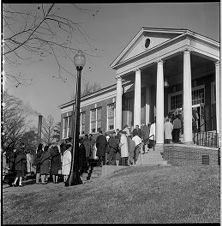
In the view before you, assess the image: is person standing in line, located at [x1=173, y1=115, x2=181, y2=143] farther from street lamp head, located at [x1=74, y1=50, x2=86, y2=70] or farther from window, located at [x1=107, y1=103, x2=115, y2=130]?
street lamp head, located at [x1=74, y1=50, x2=86, y2=70]

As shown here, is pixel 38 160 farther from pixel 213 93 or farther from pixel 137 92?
pixel 213 93

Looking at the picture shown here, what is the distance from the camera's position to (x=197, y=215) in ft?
19.9

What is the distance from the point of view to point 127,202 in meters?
6.96

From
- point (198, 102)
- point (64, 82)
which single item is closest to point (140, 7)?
point (64, 82)

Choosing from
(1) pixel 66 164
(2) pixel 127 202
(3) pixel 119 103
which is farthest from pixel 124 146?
(3) pixel 119 103

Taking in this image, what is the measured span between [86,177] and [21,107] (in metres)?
4.89

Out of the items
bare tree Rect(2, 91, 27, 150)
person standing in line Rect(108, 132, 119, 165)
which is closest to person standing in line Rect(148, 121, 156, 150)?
person standing in line Rect(108, 132, 119, 165)

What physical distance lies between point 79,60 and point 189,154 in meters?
6.53

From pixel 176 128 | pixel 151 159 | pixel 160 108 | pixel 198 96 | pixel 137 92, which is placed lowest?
pixel 151 159

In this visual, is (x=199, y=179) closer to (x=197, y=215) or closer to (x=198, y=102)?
(x=197, y=215)

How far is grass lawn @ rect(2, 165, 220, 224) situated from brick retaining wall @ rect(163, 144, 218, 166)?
3373mm

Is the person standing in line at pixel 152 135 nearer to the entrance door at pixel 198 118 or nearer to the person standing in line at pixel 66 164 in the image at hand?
the entrance door at pixel 198 118

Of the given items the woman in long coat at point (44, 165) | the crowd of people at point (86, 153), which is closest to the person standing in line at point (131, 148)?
the crowd of people at point (86, 153)

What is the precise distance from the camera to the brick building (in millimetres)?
14430
